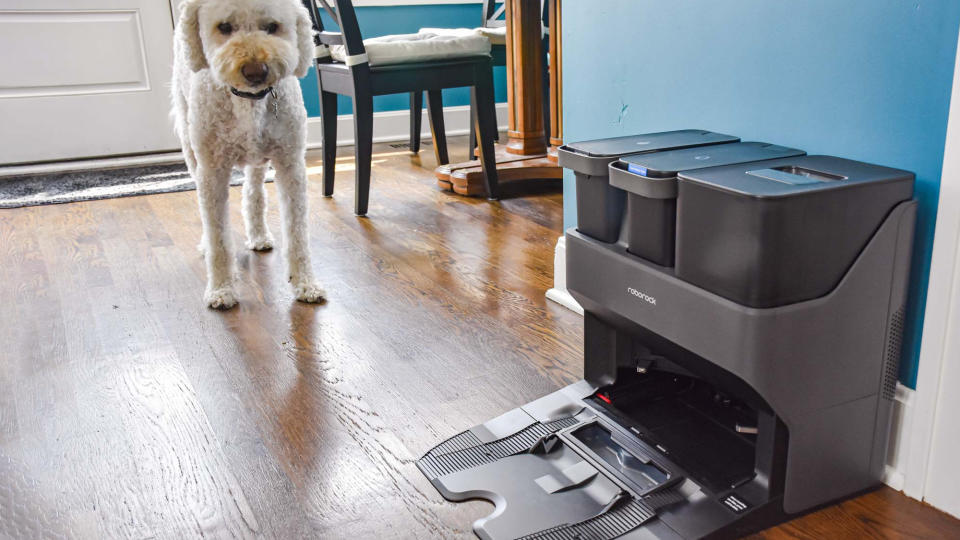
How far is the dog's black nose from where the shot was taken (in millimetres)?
1667

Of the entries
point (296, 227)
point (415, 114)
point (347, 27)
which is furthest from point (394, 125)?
point (296, 227)

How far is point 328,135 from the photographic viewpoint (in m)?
2.95

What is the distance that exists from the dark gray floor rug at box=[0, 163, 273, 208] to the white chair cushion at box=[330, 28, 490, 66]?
88cm

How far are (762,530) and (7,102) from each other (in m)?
3.68

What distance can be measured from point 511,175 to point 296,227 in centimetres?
117

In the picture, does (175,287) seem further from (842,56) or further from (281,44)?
(842,56)

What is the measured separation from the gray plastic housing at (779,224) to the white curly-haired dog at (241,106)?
3.54 ft

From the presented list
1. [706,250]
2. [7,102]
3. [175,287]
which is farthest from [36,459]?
[7,102]

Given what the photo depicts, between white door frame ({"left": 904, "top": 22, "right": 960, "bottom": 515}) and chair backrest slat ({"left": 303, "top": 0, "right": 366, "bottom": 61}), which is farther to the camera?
chair backrest slat ({"left": 303, "top": 0, "right": 366, "bottom": 61})

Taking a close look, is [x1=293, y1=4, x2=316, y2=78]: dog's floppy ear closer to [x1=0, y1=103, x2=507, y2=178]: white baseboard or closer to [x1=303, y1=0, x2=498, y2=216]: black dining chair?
[x1=303, y1=0, x2=498, y2=216]: black dining chair

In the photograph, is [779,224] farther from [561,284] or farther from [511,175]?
[511,175]

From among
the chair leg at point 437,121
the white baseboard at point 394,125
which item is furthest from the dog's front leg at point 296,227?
the white baseboard at point 394,125

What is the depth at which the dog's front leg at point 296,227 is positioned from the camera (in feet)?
6.27

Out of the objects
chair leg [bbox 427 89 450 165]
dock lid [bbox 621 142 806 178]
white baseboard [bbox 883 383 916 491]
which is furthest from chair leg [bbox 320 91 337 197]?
white baseboard [bbox 883 383 916 491]
